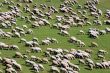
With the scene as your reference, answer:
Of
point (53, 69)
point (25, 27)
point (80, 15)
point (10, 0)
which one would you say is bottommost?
point (53, 69)

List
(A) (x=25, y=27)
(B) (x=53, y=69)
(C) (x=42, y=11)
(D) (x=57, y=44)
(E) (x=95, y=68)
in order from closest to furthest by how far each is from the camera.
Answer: (B) (x=53, y=69)
(E) (x=95, y=68)
(D) (x=57, y=44)
(A) (x=25, y=27)
(C) (x=42, y=11)

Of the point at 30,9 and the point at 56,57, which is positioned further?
the point at 30,9

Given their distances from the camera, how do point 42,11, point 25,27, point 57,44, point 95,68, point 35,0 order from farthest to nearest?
point 35,0
point 42,11
point 25,27
point 57,44
point 95,68

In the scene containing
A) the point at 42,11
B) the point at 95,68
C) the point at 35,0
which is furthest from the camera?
the point at 35,0

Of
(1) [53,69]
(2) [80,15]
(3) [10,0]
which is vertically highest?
(3) [10,0]

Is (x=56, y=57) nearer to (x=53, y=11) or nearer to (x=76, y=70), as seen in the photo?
(x=76, y=70)

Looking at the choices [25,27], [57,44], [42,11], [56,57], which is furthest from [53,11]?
[56,57]

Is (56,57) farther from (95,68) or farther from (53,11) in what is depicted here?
(53,11)

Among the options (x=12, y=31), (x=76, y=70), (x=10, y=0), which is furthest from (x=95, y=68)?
(x=10, y=0)

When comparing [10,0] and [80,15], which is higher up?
[10,0]
